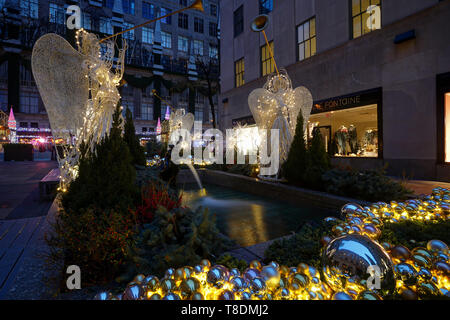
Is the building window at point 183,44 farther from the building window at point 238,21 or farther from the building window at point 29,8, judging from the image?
the building window at point 238,21

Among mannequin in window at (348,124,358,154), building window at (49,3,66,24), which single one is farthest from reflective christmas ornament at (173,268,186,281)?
building window at (49,3,66,24)

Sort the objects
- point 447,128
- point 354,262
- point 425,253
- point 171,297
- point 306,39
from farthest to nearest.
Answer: point 306,39, point 447,128, point 425,253, point 354,262, point 171,297

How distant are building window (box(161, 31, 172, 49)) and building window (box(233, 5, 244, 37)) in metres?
27.6

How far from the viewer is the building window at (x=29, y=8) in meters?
34.0

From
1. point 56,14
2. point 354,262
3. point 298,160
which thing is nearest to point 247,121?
point 298,160

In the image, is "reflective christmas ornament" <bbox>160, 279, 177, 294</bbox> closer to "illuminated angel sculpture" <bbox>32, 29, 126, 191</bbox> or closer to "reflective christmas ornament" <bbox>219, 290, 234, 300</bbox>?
"reflective christmas ornament" <bbox>219, 290, 234, 300</bbox>

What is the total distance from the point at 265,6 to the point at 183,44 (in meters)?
33.3

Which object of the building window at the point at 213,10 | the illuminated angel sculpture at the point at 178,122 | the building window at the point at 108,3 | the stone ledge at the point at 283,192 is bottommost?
the stone ledge at the point at 283,192

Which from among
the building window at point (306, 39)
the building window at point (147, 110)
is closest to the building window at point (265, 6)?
the building window at point (306, 39)

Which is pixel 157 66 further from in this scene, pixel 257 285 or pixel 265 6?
pixel 257 285

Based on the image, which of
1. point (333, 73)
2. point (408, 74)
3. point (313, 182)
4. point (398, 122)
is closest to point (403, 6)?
point (408, 74)

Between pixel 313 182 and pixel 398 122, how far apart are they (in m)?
6.24

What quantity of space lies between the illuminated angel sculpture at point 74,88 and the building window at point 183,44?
45918 mm

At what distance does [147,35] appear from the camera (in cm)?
4356
